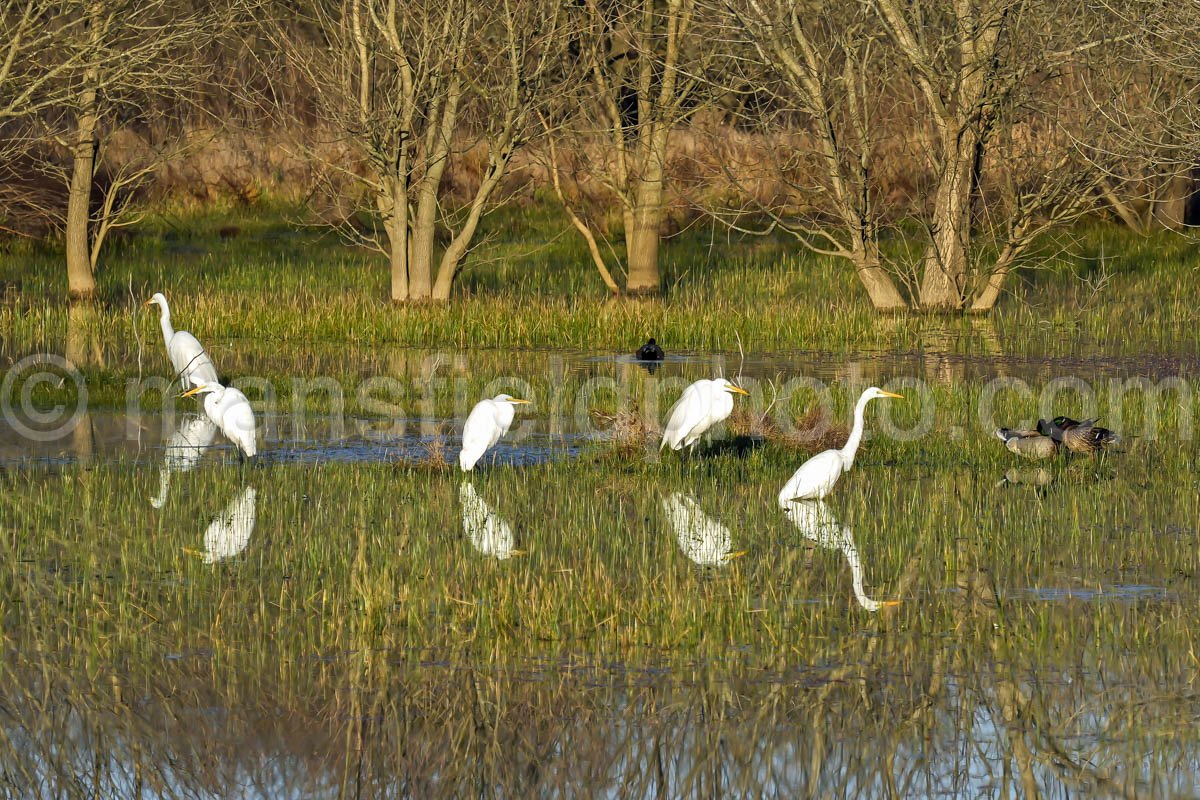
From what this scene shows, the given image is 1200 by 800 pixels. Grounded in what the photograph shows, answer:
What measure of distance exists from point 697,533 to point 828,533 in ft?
2.42

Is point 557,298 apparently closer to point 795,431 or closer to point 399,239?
point 399,239

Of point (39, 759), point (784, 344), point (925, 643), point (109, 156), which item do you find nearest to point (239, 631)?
point (39, 759)

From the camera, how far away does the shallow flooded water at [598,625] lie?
21.5ft

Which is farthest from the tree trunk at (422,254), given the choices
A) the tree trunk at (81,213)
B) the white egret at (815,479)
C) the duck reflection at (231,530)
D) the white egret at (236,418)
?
the white egret at (815,479)

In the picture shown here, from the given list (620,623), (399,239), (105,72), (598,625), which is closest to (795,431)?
(620,623)

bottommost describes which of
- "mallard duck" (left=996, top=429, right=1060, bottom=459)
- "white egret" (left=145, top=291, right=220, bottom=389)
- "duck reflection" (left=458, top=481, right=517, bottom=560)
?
"duck reflection" (left=458, top=481, right=517, bottom=560)

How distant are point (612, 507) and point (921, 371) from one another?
8.48 meters

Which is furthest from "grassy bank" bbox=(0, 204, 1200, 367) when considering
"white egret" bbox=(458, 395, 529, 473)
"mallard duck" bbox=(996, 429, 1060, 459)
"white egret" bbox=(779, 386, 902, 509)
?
"white egret" bbox=(779, 386, 902, 509)

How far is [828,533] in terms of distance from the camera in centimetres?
1048

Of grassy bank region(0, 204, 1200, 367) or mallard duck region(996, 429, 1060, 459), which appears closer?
mallard duck region(996, 429, 1060, 459)

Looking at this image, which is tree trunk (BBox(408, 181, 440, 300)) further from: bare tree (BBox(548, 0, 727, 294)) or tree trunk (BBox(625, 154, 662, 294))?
tree trunk (BBox(625, 154, 662, 294))

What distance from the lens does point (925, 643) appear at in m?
8.04

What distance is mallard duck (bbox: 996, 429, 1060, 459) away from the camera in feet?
42.6

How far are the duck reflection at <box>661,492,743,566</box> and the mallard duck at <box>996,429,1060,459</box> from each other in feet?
8.96
